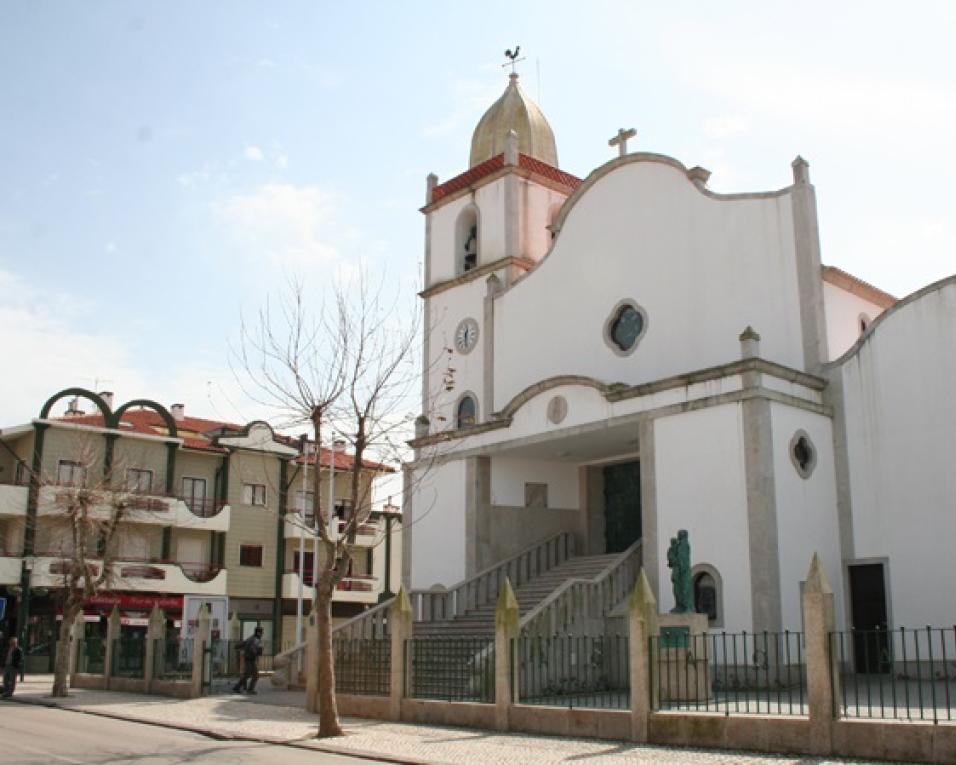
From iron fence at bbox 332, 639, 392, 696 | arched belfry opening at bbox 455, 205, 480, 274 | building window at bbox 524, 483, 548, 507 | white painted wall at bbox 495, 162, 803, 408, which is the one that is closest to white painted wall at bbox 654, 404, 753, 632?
white painted wall at bbox 495, 162, 803, 408

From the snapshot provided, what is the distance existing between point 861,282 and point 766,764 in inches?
588

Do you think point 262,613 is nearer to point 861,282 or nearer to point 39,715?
point 39,715

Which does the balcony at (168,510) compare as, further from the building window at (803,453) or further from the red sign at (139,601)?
the building window at (803,453)

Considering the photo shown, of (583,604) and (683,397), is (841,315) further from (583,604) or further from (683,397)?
(583,604)

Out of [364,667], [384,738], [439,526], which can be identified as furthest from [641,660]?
[439,526]

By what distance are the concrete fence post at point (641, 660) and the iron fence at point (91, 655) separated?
57.4 ft

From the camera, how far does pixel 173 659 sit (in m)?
24.7

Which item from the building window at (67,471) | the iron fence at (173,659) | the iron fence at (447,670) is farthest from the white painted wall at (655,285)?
the building window at (67,471)

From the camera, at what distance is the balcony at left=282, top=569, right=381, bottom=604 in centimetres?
4288

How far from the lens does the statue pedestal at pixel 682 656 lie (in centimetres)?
1634

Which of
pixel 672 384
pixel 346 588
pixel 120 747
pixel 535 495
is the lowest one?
pixel 120 747

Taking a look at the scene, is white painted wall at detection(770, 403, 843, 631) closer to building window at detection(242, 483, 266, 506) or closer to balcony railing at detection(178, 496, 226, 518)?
balcony railing at detection(178, 496, 226, 518)

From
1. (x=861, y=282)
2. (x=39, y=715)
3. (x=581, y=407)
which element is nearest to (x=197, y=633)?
(x=39, y=715)

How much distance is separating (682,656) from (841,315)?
985 centimetres
